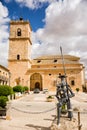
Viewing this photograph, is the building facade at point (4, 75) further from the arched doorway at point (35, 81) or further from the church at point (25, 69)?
the arched doorway at point (35, 81)

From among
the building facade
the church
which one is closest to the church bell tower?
the church

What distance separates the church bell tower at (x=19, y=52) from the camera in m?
47.9

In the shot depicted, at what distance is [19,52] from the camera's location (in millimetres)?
49531

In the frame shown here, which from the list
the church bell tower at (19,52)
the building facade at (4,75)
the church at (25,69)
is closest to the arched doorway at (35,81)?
the church at (25,69)

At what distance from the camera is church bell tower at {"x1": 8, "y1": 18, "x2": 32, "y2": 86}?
157 ft

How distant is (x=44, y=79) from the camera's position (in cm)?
4966

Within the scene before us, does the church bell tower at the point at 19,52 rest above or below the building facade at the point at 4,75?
above

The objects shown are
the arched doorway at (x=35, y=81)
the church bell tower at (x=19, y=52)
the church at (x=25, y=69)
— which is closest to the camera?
the church bell tower at (x=19, y=52)

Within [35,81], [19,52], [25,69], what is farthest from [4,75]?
[35,81]

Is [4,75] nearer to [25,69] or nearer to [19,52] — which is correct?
[25,69]

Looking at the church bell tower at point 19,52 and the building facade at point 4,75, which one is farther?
the church bell tower at point 19,52

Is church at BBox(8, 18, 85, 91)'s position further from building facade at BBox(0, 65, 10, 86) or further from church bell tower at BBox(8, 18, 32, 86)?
building facade at BBox(0, 65, 10, 86)

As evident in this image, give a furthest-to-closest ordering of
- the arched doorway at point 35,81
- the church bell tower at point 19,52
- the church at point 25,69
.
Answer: the arched doorway at point 35,81 < the church at point 25,69 < the church bell tower at point 19,52

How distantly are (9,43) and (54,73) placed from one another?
44.4 feet
